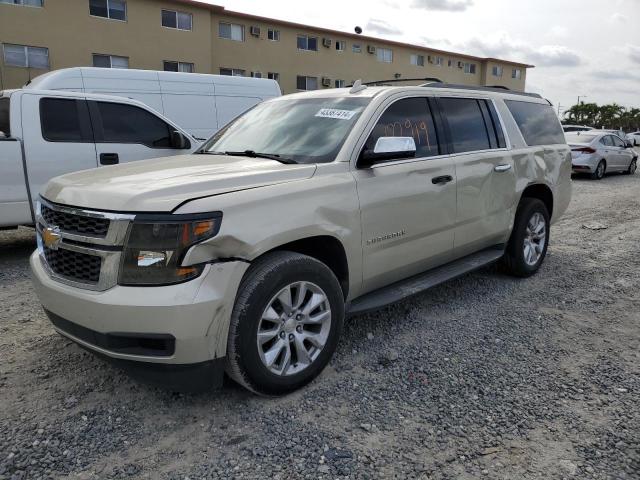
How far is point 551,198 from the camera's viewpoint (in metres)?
5.65

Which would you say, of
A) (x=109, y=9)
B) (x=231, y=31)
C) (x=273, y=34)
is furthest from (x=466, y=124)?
(x=273, y=34)

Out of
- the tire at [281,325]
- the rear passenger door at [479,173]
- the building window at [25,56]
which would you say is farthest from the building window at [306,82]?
the tire at [281,325]

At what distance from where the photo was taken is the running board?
3.55m

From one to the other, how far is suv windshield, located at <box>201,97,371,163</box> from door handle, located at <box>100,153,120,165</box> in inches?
110

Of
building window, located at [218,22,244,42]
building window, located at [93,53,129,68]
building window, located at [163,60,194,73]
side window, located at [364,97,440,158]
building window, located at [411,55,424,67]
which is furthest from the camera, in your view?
building window, located at [411,55,424,67]

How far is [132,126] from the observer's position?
22.7 feet

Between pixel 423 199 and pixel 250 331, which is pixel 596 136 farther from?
pixel 250 331

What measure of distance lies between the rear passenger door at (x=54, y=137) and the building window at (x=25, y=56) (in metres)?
16.7

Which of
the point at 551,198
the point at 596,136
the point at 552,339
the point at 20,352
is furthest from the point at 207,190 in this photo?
the point at 596,136

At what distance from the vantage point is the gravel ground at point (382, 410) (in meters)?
2.49

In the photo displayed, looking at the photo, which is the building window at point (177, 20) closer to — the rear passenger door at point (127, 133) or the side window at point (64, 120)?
the rear passenger door at point (127, 133)

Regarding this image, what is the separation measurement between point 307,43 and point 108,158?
25729 mm

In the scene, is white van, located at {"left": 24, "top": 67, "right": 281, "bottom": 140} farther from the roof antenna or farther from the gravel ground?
the gravel ground

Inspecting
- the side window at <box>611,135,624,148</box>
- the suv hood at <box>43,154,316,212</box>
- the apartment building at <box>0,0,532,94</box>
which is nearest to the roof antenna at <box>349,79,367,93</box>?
the suv hood at <box>43,154,316,212</box>
